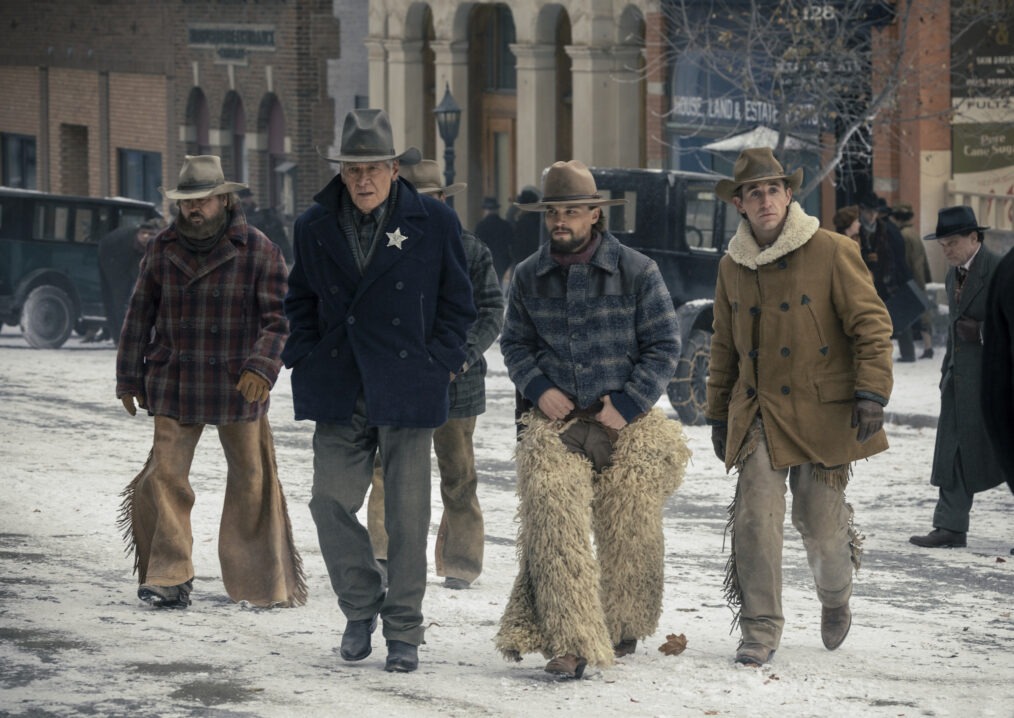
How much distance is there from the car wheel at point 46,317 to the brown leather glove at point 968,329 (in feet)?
46.4

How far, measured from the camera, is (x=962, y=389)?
10.2 metres

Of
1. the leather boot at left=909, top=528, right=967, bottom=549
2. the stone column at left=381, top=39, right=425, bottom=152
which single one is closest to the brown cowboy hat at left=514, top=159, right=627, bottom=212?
the leather boot at left=909, top=528, right=967, bottom=549

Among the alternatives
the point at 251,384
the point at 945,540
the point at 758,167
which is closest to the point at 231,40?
the point at 945,540

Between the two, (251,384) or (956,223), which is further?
(956,223)

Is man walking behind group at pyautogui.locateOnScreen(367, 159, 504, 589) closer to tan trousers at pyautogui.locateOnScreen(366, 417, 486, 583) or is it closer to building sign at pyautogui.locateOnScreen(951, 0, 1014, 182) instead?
tan trousers at pyautogui.locateOnScreen(366, 417, 486, 583)

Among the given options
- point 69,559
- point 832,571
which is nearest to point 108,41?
point 69,559

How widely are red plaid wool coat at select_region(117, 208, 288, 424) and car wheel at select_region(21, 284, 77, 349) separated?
46.8ft

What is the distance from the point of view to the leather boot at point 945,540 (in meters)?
10.3

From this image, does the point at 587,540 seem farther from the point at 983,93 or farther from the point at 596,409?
the point at 983,93

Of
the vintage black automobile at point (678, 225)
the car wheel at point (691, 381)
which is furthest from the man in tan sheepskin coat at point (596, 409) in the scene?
the vintage black automobile at point (678, 225)

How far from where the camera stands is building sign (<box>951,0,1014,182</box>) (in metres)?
21.9

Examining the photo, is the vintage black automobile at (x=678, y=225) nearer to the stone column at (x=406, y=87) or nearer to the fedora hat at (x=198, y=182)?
the fedora hat at (x=198, y=182)

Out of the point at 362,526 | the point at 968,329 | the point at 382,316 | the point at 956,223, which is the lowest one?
the point at 362,526

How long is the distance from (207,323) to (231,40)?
29937 mm
